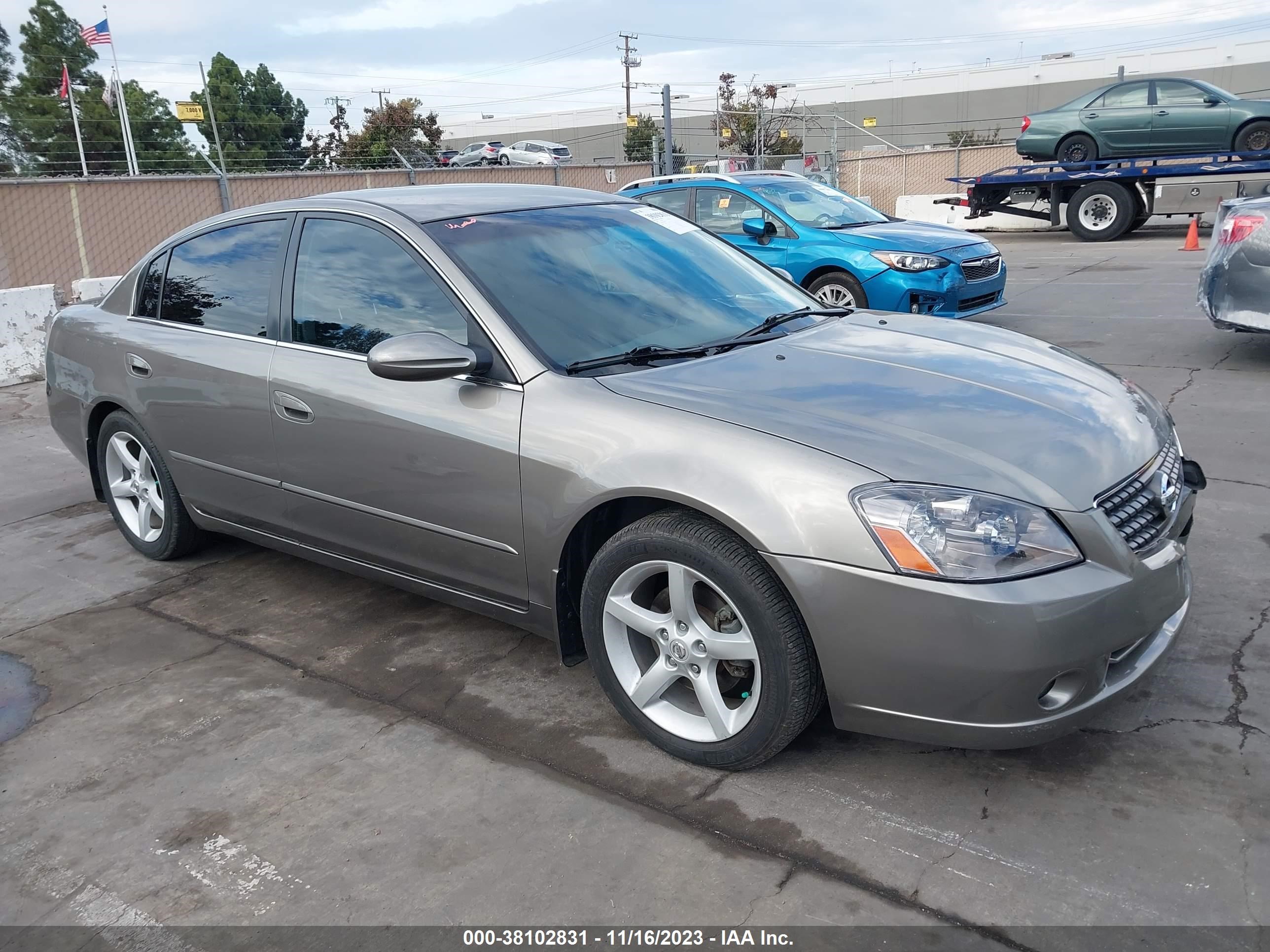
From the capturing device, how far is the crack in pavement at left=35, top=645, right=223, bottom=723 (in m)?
3.65

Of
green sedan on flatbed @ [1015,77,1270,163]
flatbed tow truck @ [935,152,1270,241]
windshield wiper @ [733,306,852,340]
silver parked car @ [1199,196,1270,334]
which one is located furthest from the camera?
green sedan on flatbed @ [1015,77,1270,163]

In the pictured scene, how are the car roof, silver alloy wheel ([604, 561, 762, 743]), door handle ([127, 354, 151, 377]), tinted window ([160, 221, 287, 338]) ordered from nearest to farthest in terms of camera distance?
silver alloy wheel ([604, 561, 762, 743])
the car roof
tinted window ([160, 221, 287, 338])
door handle ([127, 354, 151, 377])

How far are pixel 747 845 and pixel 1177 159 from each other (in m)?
17.1

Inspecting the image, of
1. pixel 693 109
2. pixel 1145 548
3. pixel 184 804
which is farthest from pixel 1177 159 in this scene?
pixel 693 109

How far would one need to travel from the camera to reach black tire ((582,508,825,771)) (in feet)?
8.99

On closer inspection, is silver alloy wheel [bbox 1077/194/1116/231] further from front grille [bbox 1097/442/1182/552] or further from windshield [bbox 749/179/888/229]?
front grille [bbox 1097/442/1182/552]

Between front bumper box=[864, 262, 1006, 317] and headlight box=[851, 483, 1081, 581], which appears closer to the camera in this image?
headlight box=[851, 483, 1081, 581]

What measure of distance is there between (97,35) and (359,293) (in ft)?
100

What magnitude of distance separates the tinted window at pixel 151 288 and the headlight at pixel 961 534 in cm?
351

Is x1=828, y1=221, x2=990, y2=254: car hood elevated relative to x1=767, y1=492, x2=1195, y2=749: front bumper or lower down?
elevated

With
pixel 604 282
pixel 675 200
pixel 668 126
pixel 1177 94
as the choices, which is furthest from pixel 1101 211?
pixel 604 282

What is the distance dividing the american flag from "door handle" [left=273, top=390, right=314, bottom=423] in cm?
2971

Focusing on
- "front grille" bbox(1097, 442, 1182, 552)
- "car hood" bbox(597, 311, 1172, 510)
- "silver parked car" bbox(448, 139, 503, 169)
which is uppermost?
"silver parked car" bbox(448, 139, 503, 169)

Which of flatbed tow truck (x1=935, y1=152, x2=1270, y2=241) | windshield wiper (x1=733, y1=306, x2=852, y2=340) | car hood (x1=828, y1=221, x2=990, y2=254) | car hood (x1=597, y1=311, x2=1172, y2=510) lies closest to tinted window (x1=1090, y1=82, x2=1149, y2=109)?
flatbed tow truck (x1=935, y1=152, x2=1270, y2=241)
